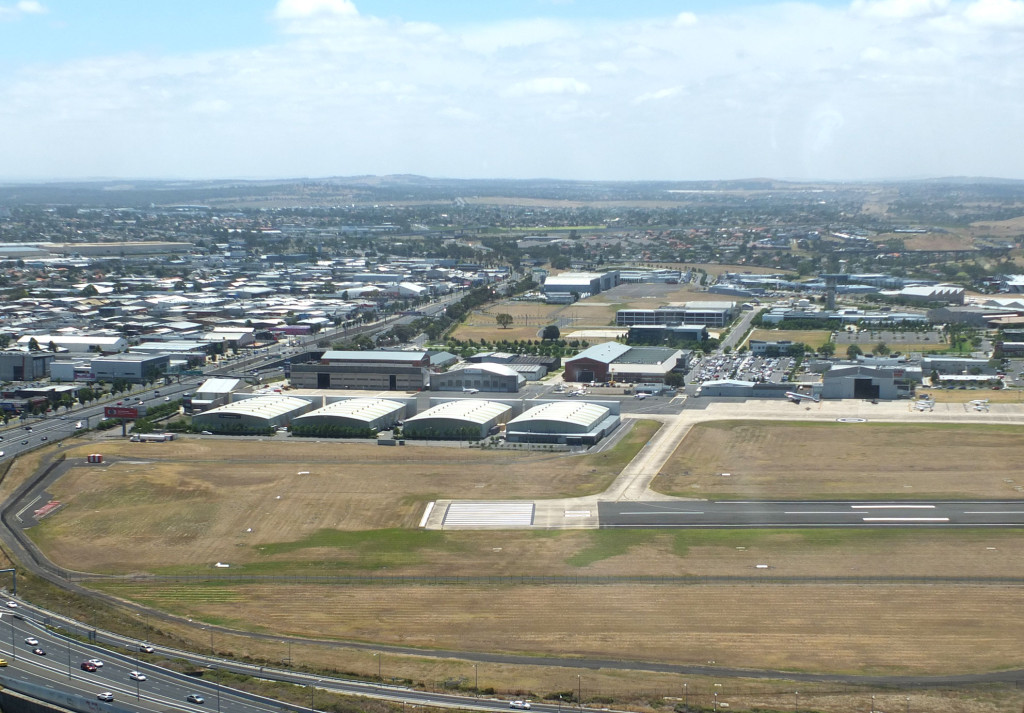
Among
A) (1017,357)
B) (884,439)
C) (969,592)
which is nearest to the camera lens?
(969,592)

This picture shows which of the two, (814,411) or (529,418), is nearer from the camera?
(529,418)

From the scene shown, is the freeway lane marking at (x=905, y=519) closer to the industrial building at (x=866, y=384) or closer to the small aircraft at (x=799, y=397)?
the small aircraft at (x=799, y=397)

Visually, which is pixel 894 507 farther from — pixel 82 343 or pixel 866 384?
pixel 82 343

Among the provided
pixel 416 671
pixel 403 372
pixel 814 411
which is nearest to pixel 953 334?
pixel 814 411

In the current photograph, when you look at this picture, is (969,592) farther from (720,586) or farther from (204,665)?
(204,665)

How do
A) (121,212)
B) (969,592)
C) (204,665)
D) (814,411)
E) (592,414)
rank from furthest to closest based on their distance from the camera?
(121,212) < (814,411) < (592,414) < (969,592) < (204,665)

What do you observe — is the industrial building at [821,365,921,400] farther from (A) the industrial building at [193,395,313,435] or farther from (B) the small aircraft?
(A) the industrial building at [193,395,313,435]

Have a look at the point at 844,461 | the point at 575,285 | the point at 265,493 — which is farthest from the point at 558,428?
the point at 575,285
